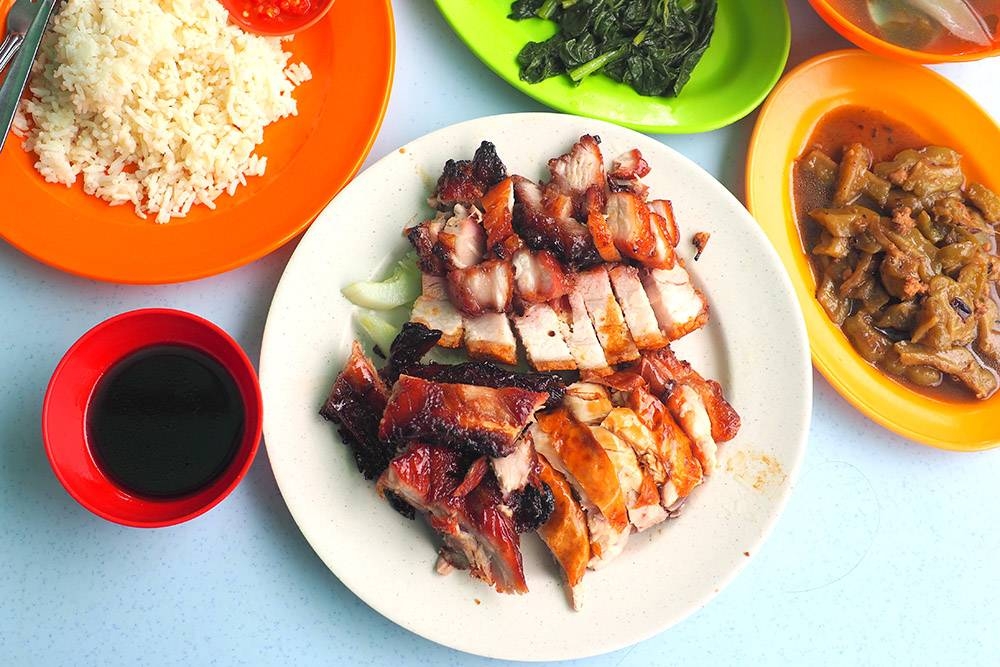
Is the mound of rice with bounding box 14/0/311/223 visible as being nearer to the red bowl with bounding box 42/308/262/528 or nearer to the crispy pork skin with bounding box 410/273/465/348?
the red bowl with bounding box 42/308/262/528

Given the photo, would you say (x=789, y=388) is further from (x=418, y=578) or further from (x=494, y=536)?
(x=418, y=578)

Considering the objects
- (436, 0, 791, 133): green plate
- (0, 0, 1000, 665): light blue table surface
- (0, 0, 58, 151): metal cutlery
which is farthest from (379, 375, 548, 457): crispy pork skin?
(0, 0, 58, 151): metal cutlery

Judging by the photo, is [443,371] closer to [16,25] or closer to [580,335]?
[580,335]

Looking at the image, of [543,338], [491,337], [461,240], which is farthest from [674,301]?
[461,240]

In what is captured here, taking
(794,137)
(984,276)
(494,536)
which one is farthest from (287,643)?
(984,276)

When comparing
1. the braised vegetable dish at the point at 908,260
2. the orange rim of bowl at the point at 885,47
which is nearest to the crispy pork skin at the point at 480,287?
the braised vegetable dish at the point at 908,260

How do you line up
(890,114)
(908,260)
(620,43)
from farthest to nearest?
(890,114)
(620,43)
(908,260)

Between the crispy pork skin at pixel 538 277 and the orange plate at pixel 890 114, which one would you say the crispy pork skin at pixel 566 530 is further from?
the orange plate at pixel 890 114
